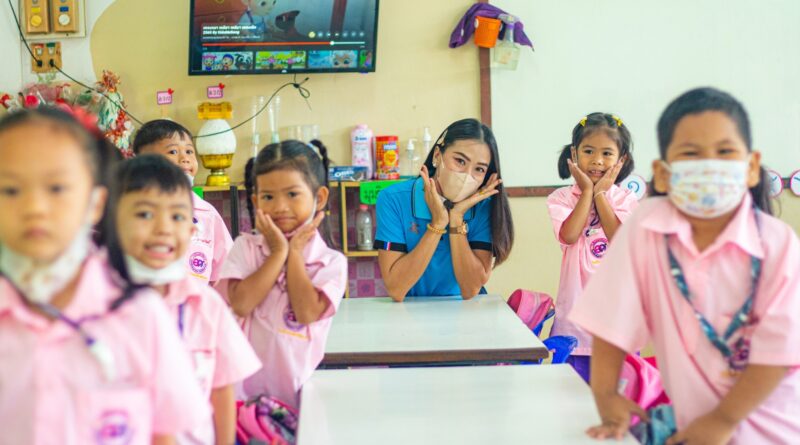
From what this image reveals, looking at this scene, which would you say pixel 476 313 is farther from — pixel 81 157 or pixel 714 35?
pixel 714 35

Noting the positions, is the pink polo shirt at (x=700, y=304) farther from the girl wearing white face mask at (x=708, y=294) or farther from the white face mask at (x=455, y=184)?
the white face mask at (x=455, y=184)

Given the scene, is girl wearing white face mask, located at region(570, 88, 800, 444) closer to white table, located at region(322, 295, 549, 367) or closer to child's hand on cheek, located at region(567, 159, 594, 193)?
white table, located at region(322, 295, 549, 367)

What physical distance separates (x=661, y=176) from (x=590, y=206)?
1.26m

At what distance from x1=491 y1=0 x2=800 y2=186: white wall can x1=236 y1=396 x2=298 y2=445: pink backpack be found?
2.97m

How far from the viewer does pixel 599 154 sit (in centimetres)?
271

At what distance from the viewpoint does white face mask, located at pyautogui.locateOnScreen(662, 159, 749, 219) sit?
4.32 feet

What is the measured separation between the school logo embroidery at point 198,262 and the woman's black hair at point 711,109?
1.69 metres

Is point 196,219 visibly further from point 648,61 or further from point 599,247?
point 648,61

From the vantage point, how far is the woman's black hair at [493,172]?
2574mm

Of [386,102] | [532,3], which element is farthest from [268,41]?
[532,3]

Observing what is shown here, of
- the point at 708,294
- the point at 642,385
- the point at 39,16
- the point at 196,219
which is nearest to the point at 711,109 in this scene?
the point at 708,294

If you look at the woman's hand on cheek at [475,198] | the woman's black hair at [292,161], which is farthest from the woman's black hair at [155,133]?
the woman's hand on cheek at [475,198]

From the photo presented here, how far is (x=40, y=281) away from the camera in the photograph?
963mm

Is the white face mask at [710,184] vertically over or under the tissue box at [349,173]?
over
